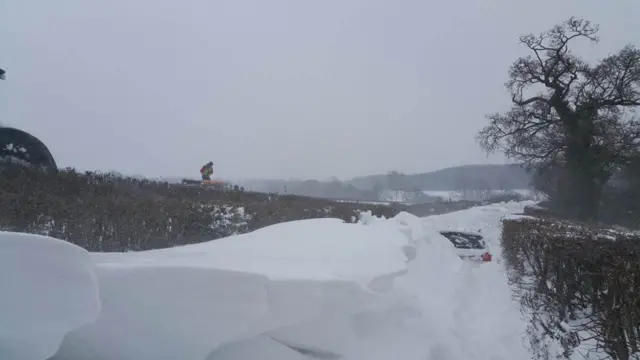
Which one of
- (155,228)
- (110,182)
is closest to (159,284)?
(155,228)

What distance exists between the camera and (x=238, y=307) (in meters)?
3.13

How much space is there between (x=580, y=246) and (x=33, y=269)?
5756 mm

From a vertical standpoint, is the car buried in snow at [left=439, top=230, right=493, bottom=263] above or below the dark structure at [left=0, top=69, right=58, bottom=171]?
below

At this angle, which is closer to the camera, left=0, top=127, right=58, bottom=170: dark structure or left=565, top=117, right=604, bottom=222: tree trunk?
left=0, top=127, right=58, bottom=170: dark structure

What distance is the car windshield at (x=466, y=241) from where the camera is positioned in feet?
48.1

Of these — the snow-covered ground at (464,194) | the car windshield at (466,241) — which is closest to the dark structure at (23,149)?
the car windshield at (466,241)

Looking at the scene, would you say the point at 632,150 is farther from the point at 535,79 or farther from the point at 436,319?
the point at 436,319

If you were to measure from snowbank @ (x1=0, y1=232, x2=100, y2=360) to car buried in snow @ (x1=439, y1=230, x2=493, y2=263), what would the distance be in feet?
42.6

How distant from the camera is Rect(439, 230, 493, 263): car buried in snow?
1414 cm

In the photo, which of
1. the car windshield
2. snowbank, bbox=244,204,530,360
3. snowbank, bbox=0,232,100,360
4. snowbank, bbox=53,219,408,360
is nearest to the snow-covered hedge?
snowbank, bbox=244,204,530,360

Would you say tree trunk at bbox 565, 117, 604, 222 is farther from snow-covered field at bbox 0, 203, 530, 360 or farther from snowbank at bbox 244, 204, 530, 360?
snow-covered field at bbox 0, 203, 530, 360

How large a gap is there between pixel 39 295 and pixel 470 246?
13.8m

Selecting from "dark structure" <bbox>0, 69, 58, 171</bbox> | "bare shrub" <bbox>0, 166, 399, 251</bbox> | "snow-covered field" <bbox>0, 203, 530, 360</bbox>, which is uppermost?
"dark structure" <bbox>0, 69, 58, 171</bbox>

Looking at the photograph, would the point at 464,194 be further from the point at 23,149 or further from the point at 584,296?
the point at 584,296
